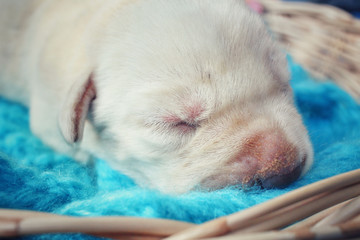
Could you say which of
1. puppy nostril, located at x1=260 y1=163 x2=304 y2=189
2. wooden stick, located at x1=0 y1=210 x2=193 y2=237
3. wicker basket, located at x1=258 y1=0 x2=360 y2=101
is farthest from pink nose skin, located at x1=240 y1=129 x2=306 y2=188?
wicker basket, located at x1=258 y1=0 x2=360 y2=101

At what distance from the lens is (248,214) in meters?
0.68

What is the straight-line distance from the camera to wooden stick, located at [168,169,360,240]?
67 centimetres

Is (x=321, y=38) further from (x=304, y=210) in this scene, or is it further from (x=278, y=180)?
(x=304, y=210)

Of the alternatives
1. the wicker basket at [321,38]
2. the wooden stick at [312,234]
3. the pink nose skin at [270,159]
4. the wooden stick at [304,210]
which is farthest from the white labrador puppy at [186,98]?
the wicker basket at [321,38]

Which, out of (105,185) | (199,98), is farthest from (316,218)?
(105,185)

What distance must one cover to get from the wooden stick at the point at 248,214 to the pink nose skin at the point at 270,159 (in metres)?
0.19

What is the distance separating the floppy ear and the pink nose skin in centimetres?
47

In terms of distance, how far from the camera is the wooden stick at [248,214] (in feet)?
2.18

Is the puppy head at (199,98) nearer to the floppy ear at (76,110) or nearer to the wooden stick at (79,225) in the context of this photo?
the floppy ear at (76,110)

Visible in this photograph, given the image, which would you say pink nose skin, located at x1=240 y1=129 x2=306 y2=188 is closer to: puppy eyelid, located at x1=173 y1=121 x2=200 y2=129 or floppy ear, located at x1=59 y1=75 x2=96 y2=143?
puppy eyelid, located at x1=173 y1=121 x2=200 y2=129

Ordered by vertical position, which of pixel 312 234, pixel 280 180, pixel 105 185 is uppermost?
pixel 312 234

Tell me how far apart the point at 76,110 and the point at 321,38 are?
1.31m

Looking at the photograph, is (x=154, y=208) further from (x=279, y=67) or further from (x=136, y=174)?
(x=279, y=67)

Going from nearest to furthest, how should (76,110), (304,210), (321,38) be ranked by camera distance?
(304,210)
(76,110)
(321,38)
